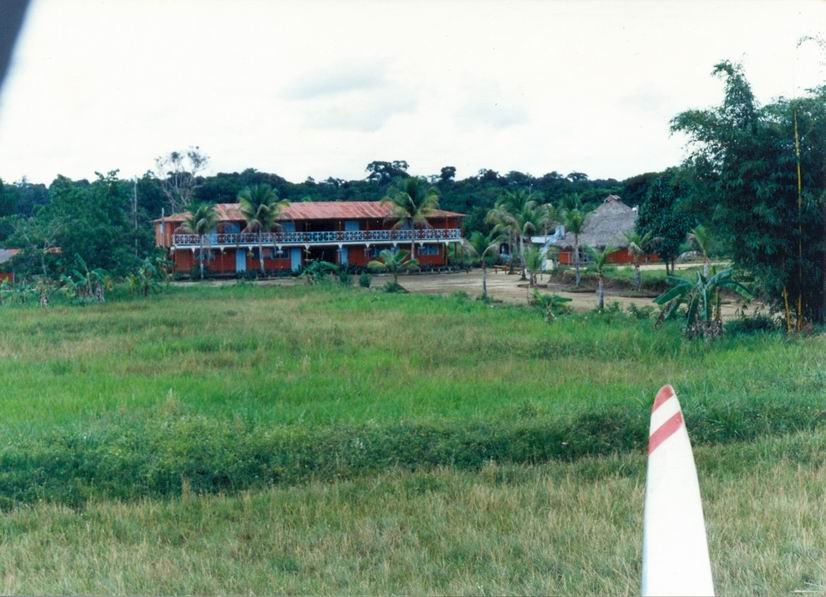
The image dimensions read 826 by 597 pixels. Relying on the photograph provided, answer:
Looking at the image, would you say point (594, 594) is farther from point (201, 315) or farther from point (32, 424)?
point (32, 424)

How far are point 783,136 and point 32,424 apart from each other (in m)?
4.31

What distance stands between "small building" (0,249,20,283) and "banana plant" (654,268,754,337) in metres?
3.68

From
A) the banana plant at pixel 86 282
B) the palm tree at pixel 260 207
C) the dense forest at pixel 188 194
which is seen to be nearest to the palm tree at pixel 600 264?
the dense forest at pixel 188 194

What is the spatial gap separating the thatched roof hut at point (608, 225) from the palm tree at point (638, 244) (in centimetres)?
3

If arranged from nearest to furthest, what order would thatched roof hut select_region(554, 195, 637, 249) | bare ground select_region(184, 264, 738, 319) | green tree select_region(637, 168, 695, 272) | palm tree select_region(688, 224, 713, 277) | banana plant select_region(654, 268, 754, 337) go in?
bare ground select_region(184, 264, 738, 319)
thatched roof hut select_region(554, 195, 637, 249)
green tree select_region(637, 168, 695, 272)
banana plant select_region(654, 268, 754, 337)
palm tree select_region(688, 224, 713, 277)

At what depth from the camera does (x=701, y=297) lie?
5293 mm

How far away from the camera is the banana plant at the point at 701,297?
5195 millimetres

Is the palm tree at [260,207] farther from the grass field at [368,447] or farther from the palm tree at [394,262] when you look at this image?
the palm tree at [394,262]

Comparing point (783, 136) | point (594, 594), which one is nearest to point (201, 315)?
point (594, 594)

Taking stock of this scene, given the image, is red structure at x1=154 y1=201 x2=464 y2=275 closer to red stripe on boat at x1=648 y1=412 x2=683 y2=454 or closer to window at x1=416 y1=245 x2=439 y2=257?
window at x1=416 y1=245 x2=439 y2=257

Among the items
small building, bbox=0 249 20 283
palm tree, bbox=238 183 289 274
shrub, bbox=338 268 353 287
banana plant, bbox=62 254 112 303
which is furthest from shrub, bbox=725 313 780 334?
small building, bbox=0 249 20 283

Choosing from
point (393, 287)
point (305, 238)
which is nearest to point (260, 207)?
point (305, 238)

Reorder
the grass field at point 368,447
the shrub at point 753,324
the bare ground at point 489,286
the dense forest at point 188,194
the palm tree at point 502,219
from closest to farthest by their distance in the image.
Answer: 1. the grass field at point 368,447
2. the dense forest at point 188,194
3. the palm tree at point 502,219
4. the bare ground at point 489,286
5. the shrub at point 753,324

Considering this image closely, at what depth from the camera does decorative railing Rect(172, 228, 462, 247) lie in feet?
12.1
